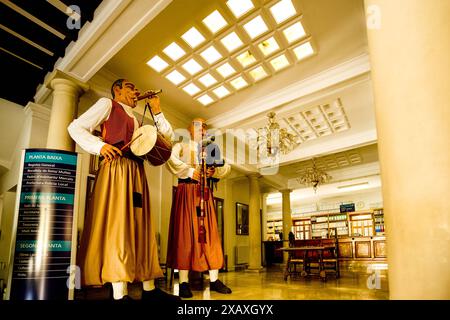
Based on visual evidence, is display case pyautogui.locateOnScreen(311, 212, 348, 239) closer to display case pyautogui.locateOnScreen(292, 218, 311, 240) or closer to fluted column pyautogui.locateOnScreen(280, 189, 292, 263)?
display case pyautogui.locateOnScreen(292, 218, 311, 240)

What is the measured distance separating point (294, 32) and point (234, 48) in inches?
32.9

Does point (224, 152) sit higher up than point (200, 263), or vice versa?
point (224, 152)

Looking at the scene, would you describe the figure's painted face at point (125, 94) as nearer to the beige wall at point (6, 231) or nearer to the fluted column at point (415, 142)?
the fluted column at point (415, 142)

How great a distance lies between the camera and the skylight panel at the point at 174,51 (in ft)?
13.4

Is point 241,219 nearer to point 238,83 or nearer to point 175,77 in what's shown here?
point 238,83

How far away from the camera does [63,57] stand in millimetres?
3838

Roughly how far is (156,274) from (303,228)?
13.6 meters

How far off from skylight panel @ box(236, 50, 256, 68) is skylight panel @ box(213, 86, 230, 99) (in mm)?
737

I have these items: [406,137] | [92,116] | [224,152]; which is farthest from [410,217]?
[224,152]

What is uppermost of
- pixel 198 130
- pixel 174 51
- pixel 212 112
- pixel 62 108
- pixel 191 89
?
pixel 174 51

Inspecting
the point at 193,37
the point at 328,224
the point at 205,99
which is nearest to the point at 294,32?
the point at 193,37

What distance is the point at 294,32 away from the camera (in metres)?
3.89
